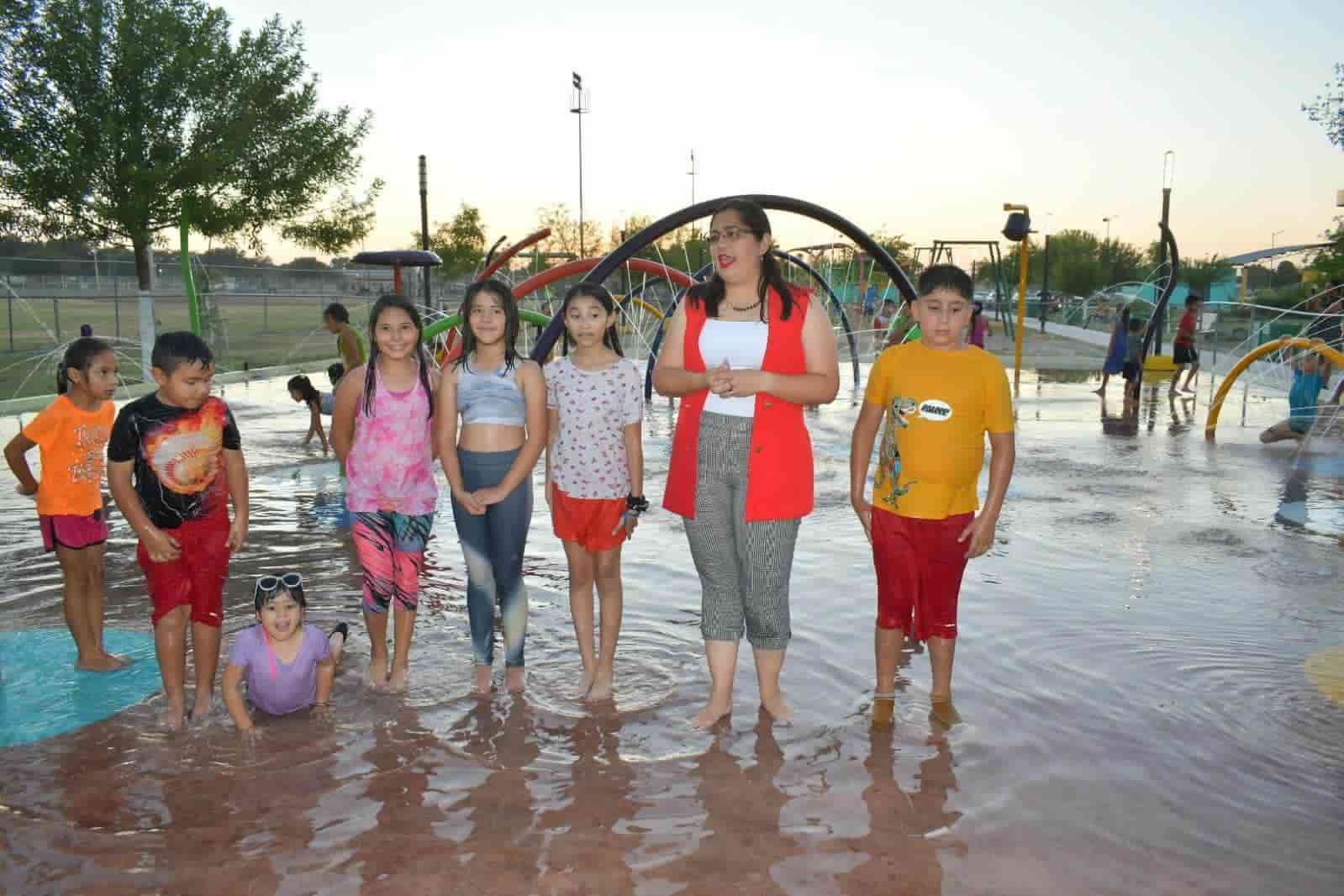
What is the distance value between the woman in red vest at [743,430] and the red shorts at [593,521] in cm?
34

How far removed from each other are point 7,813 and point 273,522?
4.51 metres

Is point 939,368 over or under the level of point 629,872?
over

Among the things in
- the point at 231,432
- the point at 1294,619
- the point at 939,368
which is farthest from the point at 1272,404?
the point at 231,432

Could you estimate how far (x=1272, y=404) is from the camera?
1672 centimetres

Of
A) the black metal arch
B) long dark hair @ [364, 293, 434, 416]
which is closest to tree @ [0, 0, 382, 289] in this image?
the black metal arch

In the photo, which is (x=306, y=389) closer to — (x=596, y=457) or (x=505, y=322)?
(x=505, y=322)

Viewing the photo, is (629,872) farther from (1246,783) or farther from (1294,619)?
(1294,619)

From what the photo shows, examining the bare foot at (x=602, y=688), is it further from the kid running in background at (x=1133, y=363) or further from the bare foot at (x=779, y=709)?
the kid running in background at (x=1133, y=363)

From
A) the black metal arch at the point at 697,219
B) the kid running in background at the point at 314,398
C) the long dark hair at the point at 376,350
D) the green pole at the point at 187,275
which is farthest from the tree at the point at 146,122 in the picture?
the long dark hair at the point at 376,350

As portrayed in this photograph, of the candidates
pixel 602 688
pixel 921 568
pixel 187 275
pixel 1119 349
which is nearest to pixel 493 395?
pixel 602 688

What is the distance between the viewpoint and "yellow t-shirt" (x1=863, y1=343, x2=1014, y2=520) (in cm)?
407

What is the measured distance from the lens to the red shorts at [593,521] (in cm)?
444

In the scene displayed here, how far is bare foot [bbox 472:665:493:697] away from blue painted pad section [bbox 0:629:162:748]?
1340 millimetres

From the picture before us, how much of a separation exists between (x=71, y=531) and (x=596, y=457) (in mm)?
2325
